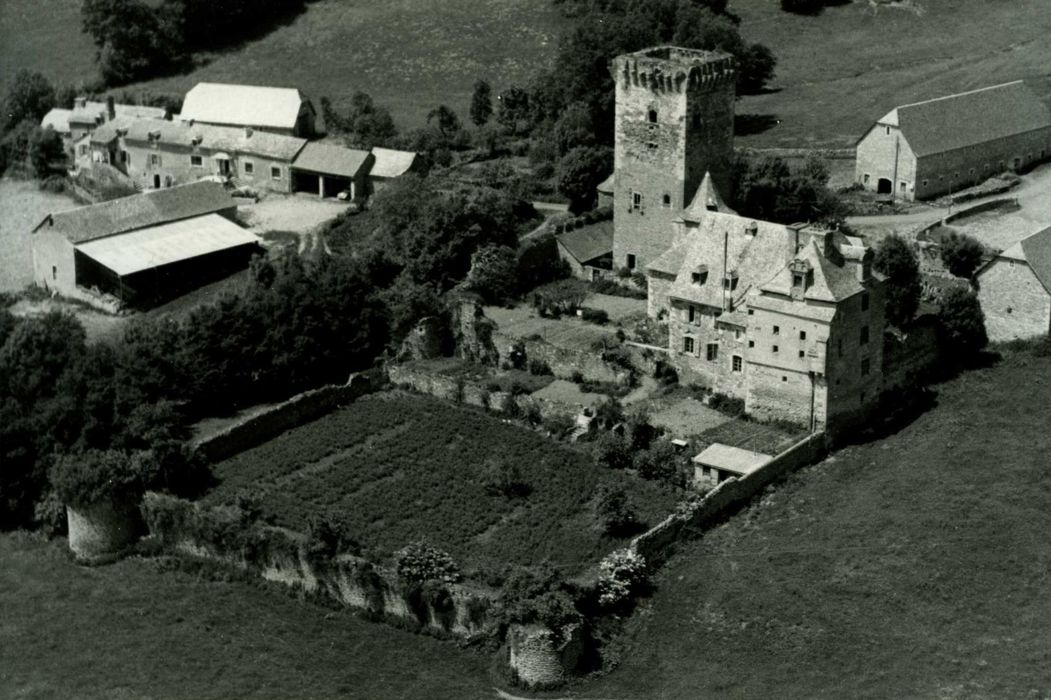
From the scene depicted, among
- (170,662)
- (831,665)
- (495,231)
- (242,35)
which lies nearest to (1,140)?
(242,35)

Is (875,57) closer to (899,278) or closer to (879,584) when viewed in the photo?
(899,278)

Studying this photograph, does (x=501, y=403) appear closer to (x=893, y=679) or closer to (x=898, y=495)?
(x=898, y=495)

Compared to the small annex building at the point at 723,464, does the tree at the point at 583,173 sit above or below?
above

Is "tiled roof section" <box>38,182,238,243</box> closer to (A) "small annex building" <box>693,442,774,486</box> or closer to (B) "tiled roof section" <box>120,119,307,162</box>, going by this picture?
(B) "tiled roof section" <box>120,119,307,162</box>

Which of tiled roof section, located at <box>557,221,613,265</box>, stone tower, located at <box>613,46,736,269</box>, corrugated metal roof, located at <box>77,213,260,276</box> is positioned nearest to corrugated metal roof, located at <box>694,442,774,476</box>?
stone tower, located at <box>613,46,736,269</box>

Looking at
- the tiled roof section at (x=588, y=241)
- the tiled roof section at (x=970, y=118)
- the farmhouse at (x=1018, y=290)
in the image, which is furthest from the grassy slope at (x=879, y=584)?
the tiled roof section at (x=970, y=118)

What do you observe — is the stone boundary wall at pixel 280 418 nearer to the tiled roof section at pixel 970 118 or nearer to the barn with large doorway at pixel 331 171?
the barn with large doorway at pixel 331 171
